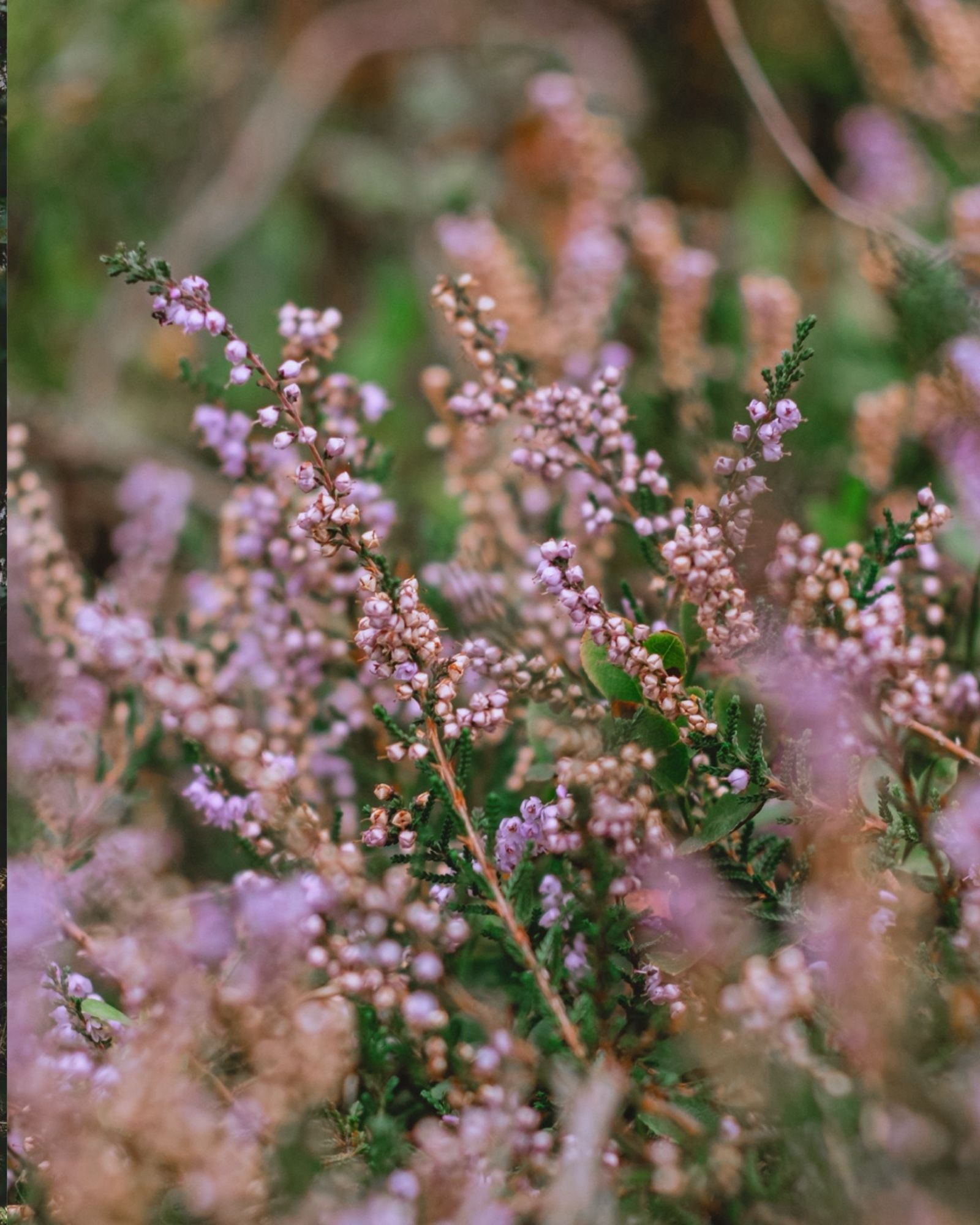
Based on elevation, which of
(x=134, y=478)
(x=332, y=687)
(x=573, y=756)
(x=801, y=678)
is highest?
(x=801, y=678)

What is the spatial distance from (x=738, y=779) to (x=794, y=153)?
3.36 feet

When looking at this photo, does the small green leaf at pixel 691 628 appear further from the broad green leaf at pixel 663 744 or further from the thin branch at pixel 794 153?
the thin branch at pixel 794 153

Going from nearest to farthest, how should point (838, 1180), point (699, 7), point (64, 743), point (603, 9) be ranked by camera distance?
point (838, 1180) < point (64, 743) < point (699, 7) < point (603, 9)

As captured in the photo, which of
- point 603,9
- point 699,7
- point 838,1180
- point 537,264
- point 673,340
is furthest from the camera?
point 603,9

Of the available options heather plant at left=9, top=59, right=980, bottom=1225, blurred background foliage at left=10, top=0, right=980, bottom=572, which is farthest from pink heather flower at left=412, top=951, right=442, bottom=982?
blurred background foliage at left=10, top=0, right=980, bottom=572

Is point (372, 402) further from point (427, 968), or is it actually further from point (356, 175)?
point (356, 175)

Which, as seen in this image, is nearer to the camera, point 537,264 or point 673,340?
point 673,340

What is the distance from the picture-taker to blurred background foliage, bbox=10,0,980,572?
5.43ft

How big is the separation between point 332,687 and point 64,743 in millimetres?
221

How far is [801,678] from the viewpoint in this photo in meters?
0.67

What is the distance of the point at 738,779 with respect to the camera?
0.64m

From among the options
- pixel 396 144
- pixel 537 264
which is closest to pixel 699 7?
pixel 396 144

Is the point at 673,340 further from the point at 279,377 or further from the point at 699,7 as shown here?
the point at 699,7

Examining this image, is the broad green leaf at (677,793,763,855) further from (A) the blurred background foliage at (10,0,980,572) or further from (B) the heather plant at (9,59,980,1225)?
(A) the blurred background foliage at (10,0,980,572)
